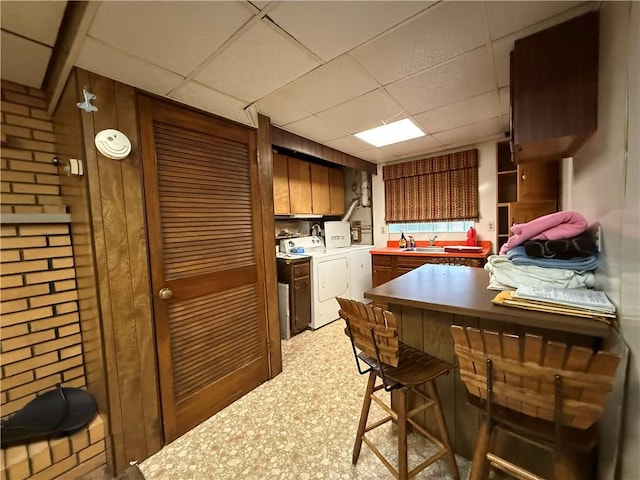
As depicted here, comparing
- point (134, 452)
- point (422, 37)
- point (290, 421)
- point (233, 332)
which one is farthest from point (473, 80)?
point (134, 452)

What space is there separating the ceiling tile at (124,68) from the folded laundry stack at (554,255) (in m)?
2.00

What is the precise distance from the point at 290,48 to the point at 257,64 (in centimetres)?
22

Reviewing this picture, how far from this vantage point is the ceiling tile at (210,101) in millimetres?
1543

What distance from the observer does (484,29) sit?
4.17ft

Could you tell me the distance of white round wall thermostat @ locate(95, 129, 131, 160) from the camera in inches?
51.1

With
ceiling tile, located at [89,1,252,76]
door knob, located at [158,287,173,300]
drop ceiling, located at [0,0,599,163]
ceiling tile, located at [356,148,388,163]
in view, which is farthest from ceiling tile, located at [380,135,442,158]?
door knob, located at [158,287,173,300]

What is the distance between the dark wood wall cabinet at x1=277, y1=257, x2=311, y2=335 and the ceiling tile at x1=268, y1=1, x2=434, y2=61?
2.12 metres

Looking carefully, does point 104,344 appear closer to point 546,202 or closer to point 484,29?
point 484,29

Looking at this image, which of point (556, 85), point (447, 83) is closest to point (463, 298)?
point (556, 85)

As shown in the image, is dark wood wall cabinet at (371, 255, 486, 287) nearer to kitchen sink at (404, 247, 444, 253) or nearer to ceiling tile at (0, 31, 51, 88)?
kitchen sink at (404, 247, 444, 253)

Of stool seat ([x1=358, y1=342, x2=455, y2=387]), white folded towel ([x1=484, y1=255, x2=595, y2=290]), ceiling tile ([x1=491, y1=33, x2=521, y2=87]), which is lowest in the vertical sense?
stool seat ([x1=358, y1=342, x2=455, y2=387])

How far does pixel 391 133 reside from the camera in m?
2.73

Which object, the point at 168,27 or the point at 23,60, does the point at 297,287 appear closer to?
the point at 168,27

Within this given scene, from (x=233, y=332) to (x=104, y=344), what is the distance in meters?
0.76
